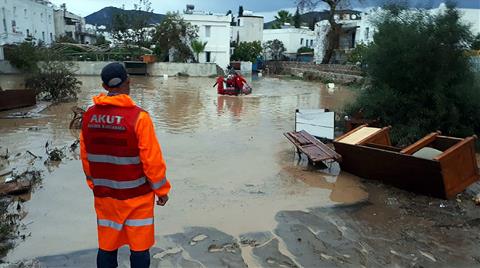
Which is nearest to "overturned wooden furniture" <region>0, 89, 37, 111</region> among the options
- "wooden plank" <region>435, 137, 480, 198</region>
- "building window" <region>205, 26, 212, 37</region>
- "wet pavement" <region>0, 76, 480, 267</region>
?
"wet pavement" <region>0, 76, 480, 267</region>

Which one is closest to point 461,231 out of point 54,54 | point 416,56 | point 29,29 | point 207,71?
point 416,56

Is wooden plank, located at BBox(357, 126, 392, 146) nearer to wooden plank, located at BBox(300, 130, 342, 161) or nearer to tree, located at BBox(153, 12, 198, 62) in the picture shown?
wooden plank, located at BBox(300, 130, 342, 161)

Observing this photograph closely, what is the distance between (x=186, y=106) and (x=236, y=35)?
39.5 metres

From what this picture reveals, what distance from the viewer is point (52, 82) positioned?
18812 millimetres

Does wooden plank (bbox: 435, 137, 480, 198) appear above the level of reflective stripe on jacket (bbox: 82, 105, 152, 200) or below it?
below

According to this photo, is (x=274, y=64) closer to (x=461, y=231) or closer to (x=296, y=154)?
(x=296, y=154)

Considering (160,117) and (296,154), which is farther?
(160,117)

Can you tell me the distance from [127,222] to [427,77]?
932 cm

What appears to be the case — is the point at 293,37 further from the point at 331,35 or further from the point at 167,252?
the point at 167,252

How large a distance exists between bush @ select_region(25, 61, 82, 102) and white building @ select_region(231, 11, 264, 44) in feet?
128

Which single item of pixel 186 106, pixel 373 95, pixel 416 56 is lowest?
pixel 186 106

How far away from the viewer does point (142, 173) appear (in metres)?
3.39

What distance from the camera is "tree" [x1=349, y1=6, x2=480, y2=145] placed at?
1058 centimetres

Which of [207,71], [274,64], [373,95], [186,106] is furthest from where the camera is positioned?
[274,64]
